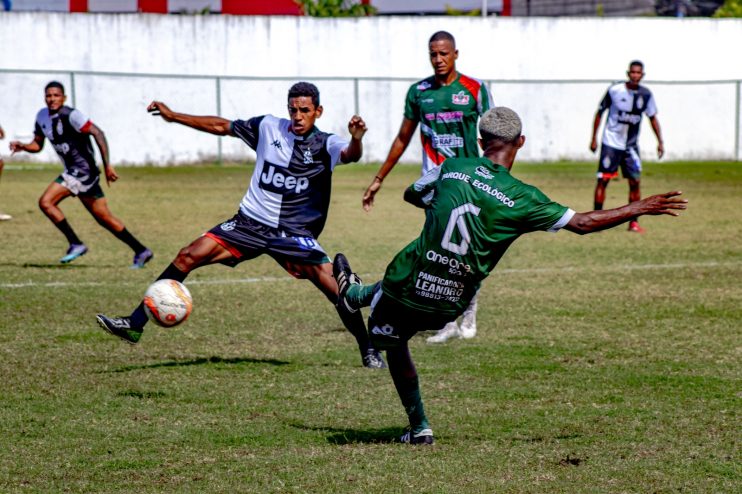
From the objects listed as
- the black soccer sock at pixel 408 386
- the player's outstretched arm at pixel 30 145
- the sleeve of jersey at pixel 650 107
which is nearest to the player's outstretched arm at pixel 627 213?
the black soccer sock at pixel 408 386

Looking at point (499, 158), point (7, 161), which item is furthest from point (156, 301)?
point (7, 161)

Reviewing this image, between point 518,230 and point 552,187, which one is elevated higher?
point 518,230

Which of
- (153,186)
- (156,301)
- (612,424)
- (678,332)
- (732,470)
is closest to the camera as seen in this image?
(732,470)

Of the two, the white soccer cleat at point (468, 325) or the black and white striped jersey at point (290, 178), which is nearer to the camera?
the black and white striped jersey at point (290, 178)

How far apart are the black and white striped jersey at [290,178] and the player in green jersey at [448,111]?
0.89 m

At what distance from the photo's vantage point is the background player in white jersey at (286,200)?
8.60 metres

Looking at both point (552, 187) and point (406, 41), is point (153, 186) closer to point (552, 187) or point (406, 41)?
point (552, 187)

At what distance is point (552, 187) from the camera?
26.5 metres

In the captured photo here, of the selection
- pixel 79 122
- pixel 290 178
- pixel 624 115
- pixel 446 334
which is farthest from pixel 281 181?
pixel 624 115

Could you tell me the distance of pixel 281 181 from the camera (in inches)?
345

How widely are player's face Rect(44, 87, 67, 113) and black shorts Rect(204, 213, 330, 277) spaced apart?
6.23 metres

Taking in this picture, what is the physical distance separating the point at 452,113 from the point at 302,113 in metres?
1.64

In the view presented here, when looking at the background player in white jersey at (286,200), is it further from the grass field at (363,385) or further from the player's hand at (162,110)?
the grass field at (363,385)

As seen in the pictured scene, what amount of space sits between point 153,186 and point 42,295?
14866 mm
